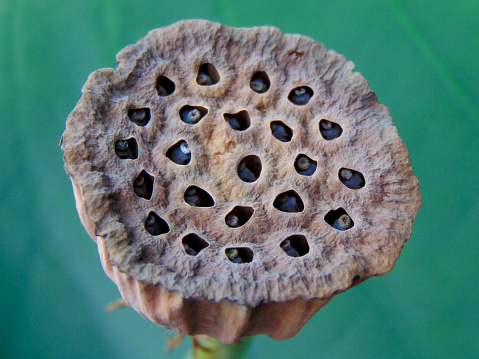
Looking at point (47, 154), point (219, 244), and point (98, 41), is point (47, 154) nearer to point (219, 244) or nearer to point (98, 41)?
point (98, 41)

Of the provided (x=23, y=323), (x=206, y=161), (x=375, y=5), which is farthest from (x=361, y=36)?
(x=23, y=323)

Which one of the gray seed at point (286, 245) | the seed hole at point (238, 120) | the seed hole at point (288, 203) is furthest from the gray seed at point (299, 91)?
the gray seed at point (286, 245)

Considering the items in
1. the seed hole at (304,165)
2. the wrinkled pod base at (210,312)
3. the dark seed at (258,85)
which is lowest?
the wrinkled pod base at (210,312)

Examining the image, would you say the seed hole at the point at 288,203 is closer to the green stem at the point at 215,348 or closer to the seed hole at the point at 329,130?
the seed hole at the point at 329,130

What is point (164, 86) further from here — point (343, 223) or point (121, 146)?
point (343, 223)

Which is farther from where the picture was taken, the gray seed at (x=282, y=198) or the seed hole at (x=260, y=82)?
the seed hole at (x=260, y=82)

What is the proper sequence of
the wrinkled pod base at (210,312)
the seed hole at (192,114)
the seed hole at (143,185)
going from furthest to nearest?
the seed hole at (192,114) < the seed hole at (143,185) < the wrinkled pod base at (210,312)

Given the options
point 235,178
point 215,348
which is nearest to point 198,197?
point 235,178
